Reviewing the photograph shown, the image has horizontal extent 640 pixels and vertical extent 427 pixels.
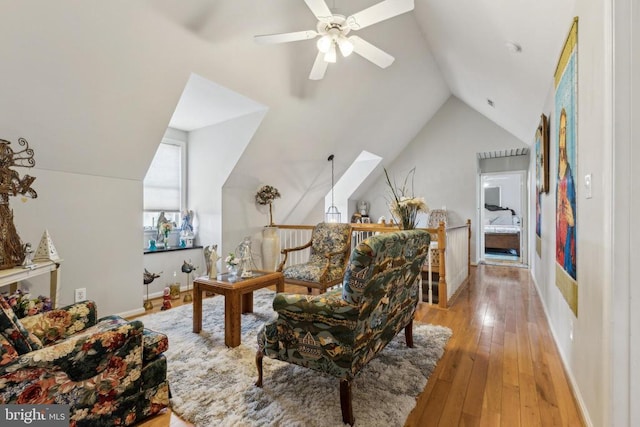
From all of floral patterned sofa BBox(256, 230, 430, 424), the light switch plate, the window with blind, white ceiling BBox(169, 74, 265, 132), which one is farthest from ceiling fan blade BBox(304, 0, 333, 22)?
the window with blind

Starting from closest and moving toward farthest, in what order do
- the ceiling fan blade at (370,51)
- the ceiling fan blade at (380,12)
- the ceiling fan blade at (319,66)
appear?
the ceiling fan blade at (380,12)
the ceiling fan blade at (370,51)
the ceiling fan blade at (319,66)

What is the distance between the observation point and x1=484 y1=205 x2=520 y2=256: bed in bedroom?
7449 millimetres

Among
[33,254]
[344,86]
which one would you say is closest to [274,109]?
[344,86]

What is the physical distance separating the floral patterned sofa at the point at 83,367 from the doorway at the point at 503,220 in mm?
6503

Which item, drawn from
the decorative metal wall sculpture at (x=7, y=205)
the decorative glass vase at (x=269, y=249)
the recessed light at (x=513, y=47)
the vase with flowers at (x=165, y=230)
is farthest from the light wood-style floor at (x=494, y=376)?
the vase with flowers at (x=165, y=230)

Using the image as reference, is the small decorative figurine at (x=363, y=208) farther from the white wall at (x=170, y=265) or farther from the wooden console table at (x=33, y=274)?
the wooden console table at (x=33, y=274)

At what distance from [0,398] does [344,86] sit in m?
4.26

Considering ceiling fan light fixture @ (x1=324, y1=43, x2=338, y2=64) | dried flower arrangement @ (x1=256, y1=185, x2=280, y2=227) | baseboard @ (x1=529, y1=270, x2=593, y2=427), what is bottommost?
baseboard @ (x1=529, y1=270, x2=593, y2=427)

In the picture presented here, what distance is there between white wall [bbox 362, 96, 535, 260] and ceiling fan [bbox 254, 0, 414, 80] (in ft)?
15.0

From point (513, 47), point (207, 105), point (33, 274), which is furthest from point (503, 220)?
point (33, 274)

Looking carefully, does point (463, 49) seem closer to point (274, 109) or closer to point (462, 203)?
point (274, 109)

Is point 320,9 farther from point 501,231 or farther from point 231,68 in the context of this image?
point 501,231

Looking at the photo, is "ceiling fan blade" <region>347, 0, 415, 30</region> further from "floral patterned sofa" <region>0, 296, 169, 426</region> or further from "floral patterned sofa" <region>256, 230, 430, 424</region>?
"floral patterned sofa" <region>0, 296, 169, 426</region>

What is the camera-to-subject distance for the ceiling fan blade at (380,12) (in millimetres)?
1987
